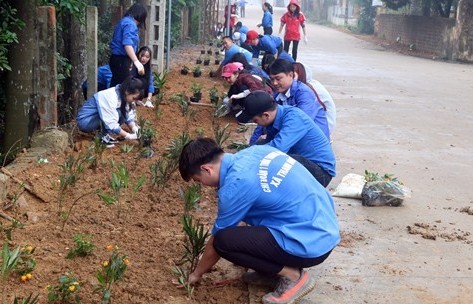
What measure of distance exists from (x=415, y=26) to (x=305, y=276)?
29647 mm

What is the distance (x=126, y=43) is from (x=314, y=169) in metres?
4.39

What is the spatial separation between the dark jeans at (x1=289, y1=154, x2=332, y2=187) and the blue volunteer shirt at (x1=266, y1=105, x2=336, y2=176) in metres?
0.04

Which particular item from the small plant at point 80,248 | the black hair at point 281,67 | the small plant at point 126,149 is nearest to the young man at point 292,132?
the black hair at point 281,67

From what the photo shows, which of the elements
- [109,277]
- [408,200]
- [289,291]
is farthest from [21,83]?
[289,291]

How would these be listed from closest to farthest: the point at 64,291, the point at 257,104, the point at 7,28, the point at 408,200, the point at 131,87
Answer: the point at 64,291, the point at 257,104, the point at 408,200, the point at 7,28, the point at 131,87

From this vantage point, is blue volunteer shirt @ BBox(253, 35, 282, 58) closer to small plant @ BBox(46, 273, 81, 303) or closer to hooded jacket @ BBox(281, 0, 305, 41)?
hooded jacket @ BBox(281, 0, 305, 41)

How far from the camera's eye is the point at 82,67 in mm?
9961

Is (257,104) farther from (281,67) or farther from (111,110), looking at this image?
(111,110)

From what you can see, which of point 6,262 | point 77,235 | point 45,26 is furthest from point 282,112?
point 45,26

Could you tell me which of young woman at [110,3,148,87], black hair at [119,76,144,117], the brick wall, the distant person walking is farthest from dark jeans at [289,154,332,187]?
the brick wall

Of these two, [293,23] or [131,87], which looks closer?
[131,87]

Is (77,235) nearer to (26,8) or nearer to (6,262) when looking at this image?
(6,262)

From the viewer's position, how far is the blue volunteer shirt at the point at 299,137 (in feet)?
17.9

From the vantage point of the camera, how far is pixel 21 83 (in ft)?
25.8
